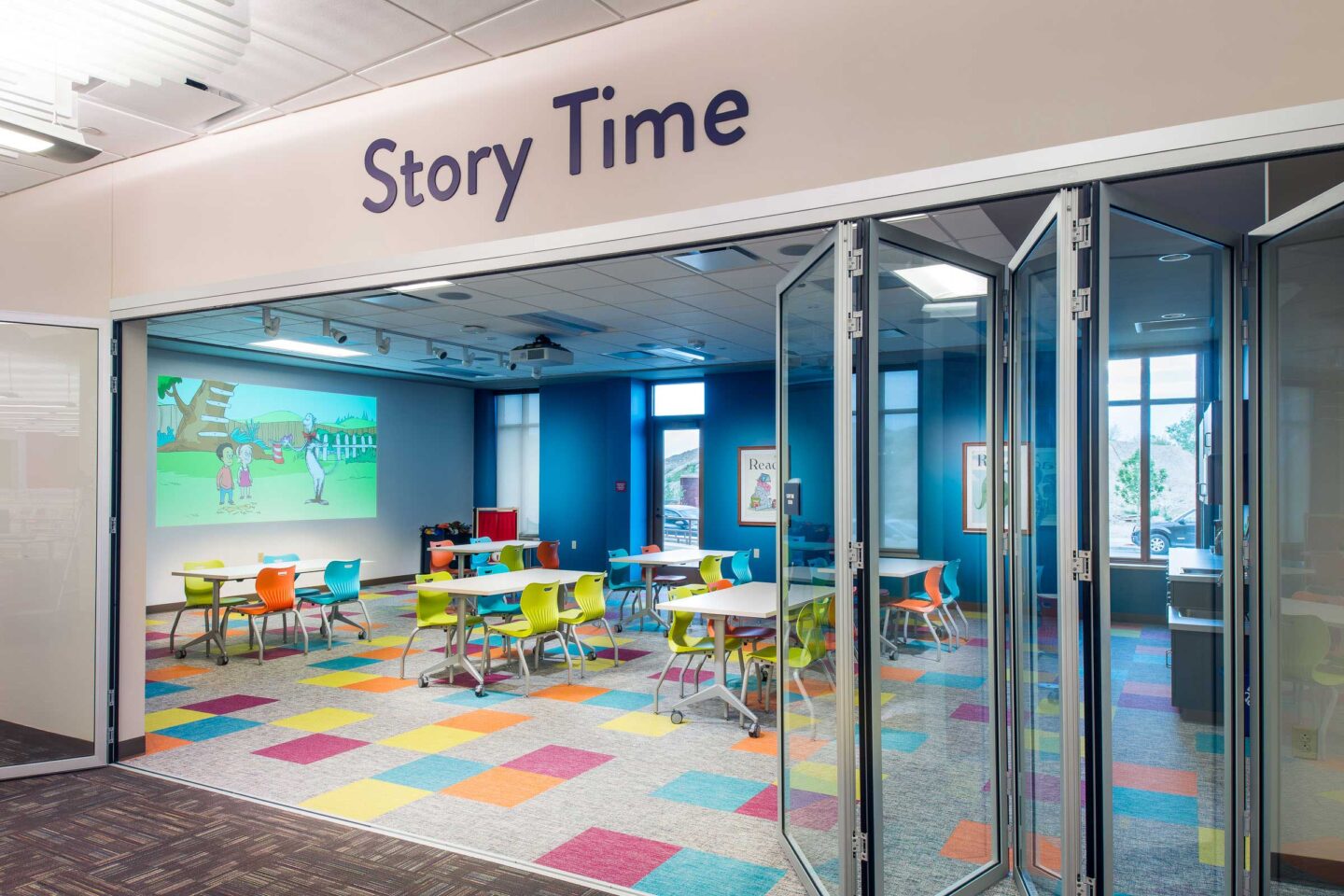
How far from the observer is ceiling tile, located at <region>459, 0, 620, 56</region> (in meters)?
3.37

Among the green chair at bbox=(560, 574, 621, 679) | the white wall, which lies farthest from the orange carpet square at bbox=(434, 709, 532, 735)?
the white wall

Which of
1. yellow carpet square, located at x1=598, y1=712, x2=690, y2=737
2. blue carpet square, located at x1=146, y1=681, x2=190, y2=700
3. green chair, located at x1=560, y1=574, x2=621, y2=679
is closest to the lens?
yellow carpet square, located at x1=598, y1=712, x2=690, y2=737

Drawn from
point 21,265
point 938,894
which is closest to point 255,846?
point 938,894

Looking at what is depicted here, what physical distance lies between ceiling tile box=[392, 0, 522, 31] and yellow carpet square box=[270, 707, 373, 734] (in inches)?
173

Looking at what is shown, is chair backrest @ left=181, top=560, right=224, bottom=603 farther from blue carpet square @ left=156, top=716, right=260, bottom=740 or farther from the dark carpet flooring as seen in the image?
the dark carpet flooring

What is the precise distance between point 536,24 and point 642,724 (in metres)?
4.24

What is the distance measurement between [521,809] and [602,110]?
3.27 meters

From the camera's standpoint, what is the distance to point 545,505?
1373 centimetres

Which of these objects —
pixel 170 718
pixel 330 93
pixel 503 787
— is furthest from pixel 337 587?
pixel 330 93

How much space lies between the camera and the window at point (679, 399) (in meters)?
13.2

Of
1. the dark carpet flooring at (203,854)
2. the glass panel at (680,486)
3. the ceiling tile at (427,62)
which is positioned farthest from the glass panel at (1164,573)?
the glass panel at (680,486)

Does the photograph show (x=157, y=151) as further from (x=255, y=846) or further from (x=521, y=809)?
(x=521, y=809)

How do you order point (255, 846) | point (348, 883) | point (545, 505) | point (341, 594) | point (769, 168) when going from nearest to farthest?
1. point (769, 168)
2. point (348, 883)
3. point (255, 846)
4. point (341, 594)
5. point (545, 505)

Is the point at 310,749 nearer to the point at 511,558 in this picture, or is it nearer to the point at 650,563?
the point at 511,558
